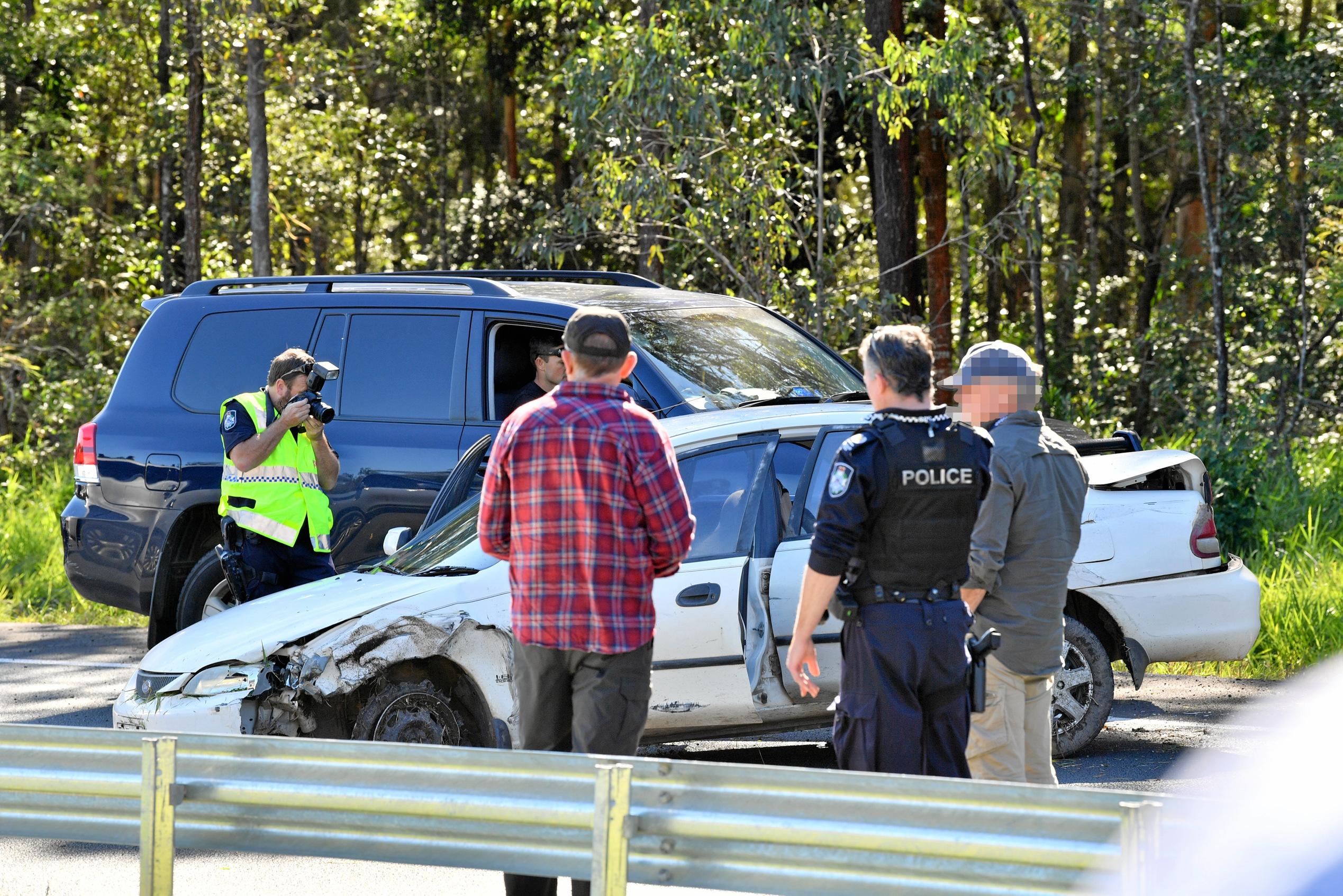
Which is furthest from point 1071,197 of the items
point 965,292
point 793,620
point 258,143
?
point 793,620

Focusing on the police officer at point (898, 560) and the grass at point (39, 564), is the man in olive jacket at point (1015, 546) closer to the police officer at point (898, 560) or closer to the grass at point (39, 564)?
the police officer at point (898, 560)

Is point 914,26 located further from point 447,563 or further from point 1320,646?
point 447,563

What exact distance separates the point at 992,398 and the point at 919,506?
0.77 m

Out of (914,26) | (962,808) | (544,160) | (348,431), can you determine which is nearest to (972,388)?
(962,808)

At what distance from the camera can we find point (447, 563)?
5.54 m

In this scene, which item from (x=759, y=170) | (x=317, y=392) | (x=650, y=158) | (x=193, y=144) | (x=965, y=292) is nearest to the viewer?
(x=317, y=392)

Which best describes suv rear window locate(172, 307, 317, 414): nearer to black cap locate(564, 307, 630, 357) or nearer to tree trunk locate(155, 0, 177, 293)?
black cap locate(564, 307, 630, 357)

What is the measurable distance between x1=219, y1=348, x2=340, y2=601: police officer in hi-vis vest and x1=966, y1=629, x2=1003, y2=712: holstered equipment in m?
3.70

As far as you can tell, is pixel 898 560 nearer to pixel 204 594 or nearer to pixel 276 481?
pixel 276 481

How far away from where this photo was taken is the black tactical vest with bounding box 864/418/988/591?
153 inches

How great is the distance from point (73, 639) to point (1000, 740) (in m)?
7.40

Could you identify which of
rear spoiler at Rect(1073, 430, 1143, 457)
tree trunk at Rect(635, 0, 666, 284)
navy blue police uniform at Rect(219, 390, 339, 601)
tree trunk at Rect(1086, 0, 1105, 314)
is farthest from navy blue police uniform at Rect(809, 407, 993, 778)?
tree trunk at Rect(1086, 0, 1105, 314)

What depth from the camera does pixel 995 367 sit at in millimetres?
4492

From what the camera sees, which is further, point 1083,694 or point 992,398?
point 1083,694
